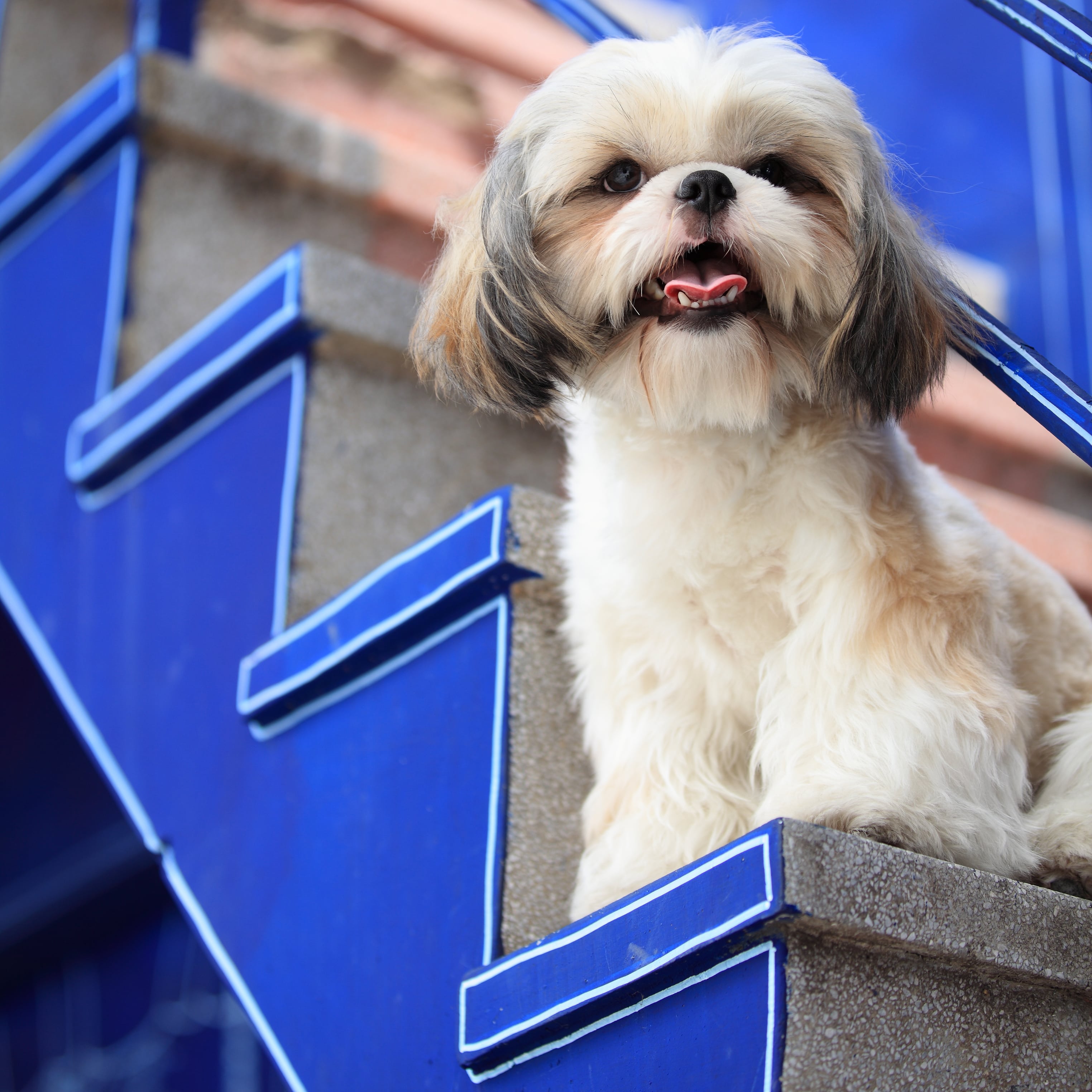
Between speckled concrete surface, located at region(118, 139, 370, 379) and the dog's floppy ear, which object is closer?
the dog's floppy ear

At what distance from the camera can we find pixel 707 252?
1217mm

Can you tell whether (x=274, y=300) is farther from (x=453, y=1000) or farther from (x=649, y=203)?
(x=453, y=1000)

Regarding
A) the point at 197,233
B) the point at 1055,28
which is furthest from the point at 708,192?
the point at 197,233

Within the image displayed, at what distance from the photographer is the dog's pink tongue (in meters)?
1.21

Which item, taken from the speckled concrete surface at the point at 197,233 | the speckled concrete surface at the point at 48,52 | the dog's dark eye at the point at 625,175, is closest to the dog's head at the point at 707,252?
the dog's dark eye at the point at 625,175

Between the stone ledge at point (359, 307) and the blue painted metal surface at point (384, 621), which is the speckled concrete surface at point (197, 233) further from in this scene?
the blue painted metal surface at point (384, 621)

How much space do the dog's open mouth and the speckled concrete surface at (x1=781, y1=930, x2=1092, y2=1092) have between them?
0.61 m

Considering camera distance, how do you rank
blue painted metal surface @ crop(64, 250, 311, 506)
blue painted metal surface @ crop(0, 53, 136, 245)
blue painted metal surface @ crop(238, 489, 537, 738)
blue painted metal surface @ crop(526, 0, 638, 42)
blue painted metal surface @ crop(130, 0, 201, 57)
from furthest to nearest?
blue painted metal surface @ crop(130, 0, 201, 57) < blue painted metal surface @ crop(0, 53, 136, 245) < blue painted metal surface @ crop(64, 250, 311, 506) < blue painted metal surface @ crop(526, 0, 638, 42) < blue painted metal surface @ crop(238, 489, 537, 738)

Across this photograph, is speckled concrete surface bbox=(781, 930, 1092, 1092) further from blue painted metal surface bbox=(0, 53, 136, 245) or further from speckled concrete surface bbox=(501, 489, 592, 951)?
blue painted metal surface bbox=(0, 53, 136, 245)

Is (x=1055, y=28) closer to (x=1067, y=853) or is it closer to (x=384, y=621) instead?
(x=1067, y=853)

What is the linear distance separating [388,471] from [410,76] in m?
1.86

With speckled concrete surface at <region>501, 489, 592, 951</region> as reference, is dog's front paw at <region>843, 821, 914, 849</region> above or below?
below

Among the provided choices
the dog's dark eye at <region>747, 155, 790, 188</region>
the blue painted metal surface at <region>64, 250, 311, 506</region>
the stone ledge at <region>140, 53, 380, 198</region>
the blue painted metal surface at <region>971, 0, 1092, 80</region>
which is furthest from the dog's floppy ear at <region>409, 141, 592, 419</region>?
the stone ledge at <region>140, 53, 380, 198</region>

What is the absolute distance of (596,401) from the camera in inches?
55.4
